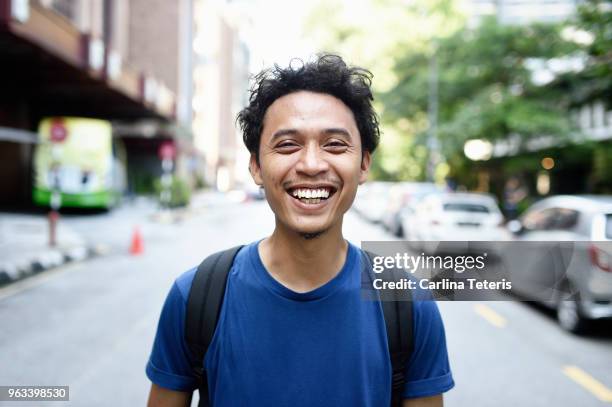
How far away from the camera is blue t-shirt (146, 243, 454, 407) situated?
5.11 ft

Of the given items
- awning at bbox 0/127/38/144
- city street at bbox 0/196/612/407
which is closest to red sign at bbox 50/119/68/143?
city street at bbox 0/196/612/407

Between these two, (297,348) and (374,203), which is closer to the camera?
(297,348)

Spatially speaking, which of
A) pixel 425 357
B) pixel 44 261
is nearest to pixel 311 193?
pixel 425 357

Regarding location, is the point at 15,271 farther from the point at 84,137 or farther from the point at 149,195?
the point at 149,195

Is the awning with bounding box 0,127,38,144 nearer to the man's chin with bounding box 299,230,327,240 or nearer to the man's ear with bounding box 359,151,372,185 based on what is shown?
the man's ear with bounding box 359,151,372,185

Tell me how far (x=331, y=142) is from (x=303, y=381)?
25.5 inches

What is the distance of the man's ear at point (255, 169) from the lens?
176 centimetres

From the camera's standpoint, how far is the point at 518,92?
73.8 feet

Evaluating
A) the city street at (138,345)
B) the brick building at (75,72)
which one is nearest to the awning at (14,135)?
the brick building at (75,72)

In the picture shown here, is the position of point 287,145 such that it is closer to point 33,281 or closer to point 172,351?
point 172,351

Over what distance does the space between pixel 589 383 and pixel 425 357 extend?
4.00 metres

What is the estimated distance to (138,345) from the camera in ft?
18.6

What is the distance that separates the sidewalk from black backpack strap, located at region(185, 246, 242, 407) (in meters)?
8.15

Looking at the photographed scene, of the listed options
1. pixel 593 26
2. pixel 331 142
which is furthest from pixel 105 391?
pixel 593 26
